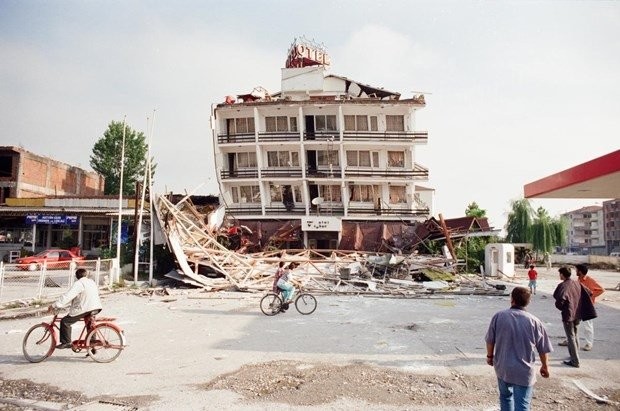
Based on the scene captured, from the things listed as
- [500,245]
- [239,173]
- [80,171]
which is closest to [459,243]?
[500,245]

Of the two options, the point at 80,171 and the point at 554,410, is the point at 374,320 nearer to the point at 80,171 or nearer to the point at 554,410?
the point at 554,410

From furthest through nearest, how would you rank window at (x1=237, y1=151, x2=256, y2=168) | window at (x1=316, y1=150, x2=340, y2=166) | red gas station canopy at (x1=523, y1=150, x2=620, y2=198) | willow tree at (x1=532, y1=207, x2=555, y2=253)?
willow tree at (x1=532, y1=207, x2=555, y2=253), window at (x1=237, y1=151, x2=256, y2=168), window at (x1=316, y1=150, x2=340, y2=166), red gas station canopy at (x1=523, y1=150, x2=620, y2=198)

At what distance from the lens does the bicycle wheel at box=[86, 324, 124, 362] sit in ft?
25.2

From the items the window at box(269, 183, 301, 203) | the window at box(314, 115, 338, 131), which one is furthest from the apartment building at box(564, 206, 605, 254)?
the window at box(269, 183, 301, 203)

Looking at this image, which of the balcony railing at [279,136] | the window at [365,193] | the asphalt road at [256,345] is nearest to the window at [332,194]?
the window at [365,193]

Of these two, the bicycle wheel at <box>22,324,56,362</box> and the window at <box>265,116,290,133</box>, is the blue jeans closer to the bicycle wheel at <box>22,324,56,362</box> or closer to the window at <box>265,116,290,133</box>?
the bicycle wheel at <box>22,324,56,362</box>

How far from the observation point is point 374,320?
12305mm

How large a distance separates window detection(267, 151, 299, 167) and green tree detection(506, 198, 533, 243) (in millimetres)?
31230

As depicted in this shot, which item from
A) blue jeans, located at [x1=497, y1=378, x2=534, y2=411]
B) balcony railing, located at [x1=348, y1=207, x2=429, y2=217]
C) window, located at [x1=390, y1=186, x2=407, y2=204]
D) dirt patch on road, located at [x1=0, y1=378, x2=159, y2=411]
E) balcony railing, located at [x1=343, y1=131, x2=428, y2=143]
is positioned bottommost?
dirt patch on road, located at [x1=0, y1=378, x2=159, y2=411]

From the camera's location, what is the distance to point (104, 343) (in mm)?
7727

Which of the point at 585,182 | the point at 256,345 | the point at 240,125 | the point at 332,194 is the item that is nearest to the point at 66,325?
the point at 256,345

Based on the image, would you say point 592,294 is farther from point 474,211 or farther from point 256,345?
point 474,211

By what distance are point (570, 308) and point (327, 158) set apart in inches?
1186

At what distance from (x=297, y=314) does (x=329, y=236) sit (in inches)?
865
